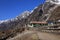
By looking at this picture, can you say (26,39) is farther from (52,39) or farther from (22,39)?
(52,39)

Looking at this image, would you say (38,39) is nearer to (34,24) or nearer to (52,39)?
(52,39)

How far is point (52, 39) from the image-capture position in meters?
35.1

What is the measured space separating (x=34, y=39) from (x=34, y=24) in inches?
2634

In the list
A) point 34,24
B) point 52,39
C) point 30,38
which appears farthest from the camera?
point 34,24

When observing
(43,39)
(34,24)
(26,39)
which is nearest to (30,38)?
(26,39)

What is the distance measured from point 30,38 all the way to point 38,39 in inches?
99.2

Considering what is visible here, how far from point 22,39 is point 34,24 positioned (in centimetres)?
6376

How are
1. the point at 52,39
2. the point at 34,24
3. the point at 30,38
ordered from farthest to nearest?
the point at 34,24, the point at 30,38, the point at 52,39

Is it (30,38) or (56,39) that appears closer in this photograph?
(56,39)

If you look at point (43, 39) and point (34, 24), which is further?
point (34, 24)

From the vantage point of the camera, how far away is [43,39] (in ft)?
116

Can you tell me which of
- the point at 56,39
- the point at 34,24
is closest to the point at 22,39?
the point at 56,39

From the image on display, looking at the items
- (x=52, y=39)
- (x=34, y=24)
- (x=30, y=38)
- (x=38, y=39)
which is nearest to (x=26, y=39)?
(x=30, y=38)

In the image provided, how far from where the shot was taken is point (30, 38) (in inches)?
1500
